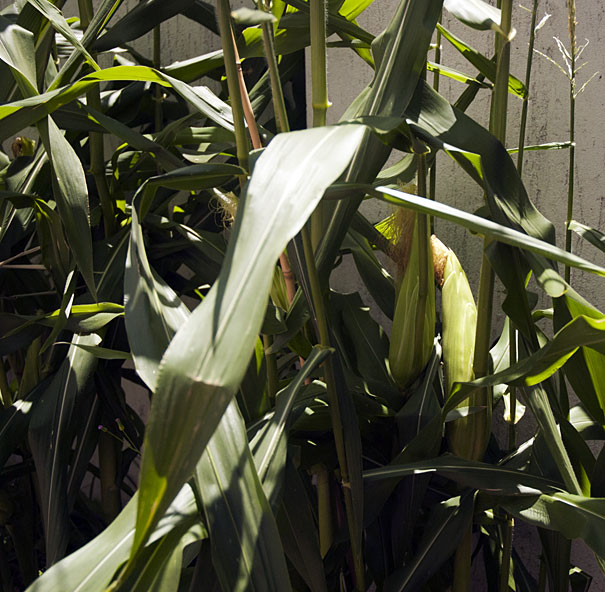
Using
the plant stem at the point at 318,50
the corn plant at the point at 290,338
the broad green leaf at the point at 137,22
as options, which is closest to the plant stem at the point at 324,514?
the corn plant at the point at 290,338

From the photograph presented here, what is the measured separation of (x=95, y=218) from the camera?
0.76 meters

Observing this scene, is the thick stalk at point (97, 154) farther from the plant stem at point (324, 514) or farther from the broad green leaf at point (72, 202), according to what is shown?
the plant stem at point (324, 514)

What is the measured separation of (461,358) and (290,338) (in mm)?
175

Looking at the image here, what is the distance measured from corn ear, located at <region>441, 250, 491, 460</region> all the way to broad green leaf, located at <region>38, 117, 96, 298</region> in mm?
322

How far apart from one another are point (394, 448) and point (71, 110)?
18.1 inches

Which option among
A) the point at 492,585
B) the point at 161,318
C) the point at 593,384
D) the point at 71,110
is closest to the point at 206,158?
the point at 71,110

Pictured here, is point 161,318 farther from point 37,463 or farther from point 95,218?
point 95,218

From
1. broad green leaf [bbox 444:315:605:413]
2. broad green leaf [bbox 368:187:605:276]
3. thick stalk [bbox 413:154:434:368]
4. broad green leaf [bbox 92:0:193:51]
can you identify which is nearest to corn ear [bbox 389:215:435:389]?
thick stalk [bbox 413:154:434:368]

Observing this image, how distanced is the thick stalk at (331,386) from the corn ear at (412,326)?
134 millimetres

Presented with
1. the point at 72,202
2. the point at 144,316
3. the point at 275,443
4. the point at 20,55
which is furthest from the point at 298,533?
the point at 20,55

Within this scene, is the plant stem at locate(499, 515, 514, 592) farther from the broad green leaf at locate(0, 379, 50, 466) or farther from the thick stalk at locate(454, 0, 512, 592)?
the broad green leaf at locate(0, 379, 50, 466)

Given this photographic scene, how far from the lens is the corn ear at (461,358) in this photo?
53cm

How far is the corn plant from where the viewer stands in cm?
28

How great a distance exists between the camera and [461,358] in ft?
1.85
